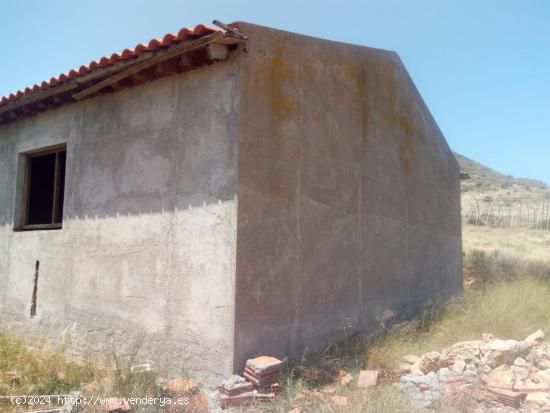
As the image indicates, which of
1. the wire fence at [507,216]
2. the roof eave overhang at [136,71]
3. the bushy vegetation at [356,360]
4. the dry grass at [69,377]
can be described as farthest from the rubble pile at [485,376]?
the wire fence at [507,216]

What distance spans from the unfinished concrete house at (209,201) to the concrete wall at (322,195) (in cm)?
3

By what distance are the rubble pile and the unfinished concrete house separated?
1.40 meters

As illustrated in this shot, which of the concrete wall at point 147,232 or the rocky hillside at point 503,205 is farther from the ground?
the rocky hillside at point 503,205

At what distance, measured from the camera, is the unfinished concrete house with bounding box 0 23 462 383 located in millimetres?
5016

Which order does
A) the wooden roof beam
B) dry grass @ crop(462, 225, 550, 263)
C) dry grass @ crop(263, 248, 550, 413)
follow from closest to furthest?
dry grass @ crop(263, 248, 550, 413)
the wooden roof beam
dry grass @ crop(462, 225, 550, 263)

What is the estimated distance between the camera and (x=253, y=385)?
14.9 ft

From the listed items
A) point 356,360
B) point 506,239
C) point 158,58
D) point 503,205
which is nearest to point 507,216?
point 503,205

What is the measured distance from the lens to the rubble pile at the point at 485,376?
4426mm

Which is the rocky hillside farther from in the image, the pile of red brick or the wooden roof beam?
the pile of red brick

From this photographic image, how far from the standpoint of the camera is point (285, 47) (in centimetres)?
570

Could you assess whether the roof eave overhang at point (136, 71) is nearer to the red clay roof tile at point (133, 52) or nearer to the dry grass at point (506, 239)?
the red clay roof tile at point (133, 52)

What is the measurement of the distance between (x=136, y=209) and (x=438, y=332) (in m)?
5.05

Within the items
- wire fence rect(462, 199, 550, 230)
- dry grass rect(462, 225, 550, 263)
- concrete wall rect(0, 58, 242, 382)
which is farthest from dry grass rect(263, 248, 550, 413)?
wire fence rect(462, 199, 550, 230)

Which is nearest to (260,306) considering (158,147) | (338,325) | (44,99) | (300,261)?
(300,261)
